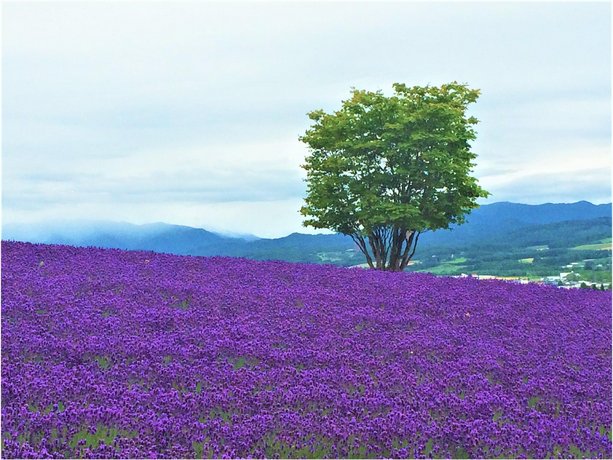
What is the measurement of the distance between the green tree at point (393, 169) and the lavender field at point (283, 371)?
1603 cm

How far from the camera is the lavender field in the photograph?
6.09 metres

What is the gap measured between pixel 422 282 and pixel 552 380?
292 inches

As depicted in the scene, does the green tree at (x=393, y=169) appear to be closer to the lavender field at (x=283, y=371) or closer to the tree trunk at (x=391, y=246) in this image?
the tree trunk at (x=391, y=246)

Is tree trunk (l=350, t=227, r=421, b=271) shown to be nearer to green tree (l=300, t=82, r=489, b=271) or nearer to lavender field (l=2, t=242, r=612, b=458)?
green tree (l=300, t=82, r=489, b=271)

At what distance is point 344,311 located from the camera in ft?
36.3

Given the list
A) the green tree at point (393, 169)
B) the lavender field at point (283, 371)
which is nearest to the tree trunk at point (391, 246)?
the green tree at point (393, 169)

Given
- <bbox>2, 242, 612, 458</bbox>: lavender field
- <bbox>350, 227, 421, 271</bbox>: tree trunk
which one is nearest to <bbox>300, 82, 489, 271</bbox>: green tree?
<bbox>350, 227, 421, 271</bbox>: tree trunk

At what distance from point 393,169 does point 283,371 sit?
23.2 meters

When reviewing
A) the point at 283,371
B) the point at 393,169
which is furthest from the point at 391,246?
the point at 283,371

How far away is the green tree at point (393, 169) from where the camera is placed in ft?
95.1

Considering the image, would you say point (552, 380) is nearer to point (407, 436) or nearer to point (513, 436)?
point (513, 436)

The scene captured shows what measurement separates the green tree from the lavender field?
52.6 ft

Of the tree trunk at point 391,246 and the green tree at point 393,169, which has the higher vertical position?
the green tree at point 393,169

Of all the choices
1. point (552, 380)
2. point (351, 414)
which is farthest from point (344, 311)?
point (351, 414)
